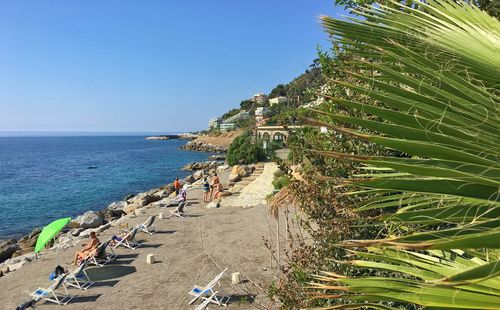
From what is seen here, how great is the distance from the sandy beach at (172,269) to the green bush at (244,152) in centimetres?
2019

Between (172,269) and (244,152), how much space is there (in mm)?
26101

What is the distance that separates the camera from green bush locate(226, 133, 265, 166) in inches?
1400

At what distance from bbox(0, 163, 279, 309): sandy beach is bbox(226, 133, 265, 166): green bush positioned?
2019 centimetres

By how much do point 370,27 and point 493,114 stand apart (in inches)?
31.8

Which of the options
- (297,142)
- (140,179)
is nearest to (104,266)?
(297,142)

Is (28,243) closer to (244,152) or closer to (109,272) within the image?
(109,272)

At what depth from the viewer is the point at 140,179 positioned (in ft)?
152

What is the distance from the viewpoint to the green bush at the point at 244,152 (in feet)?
117

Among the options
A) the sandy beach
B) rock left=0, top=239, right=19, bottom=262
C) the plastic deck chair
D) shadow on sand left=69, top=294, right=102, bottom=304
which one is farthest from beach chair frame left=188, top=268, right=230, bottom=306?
rock left=0, top=239, right=19, bottom=262

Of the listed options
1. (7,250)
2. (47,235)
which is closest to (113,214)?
(7,250)

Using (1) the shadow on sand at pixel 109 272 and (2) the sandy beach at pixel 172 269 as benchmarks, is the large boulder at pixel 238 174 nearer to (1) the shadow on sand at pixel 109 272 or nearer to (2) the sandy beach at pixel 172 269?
(2) the sandy beach at pixel 172 269

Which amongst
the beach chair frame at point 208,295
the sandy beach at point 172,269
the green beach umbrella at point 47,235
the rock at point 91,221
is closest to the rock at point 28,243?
the rock at point 91,221

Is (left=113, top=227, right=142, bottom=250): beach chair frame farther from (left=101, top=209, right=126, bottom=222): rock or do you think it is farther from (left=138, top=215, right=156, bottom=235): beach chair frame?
(left=101, top=209, right=126, bottom=222): rock

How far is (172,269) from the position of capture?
10203mm
